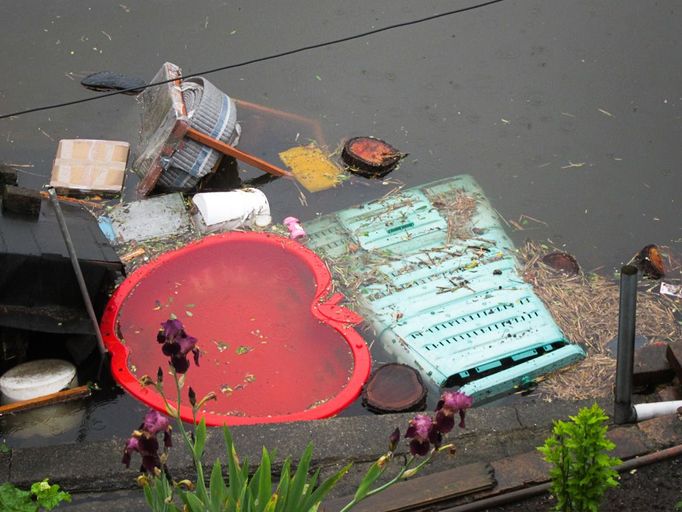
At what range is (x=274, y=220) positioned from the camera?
249 inches

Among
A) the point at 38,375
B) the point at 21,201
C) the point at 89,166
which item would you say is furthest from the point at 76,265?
the point at 89,166

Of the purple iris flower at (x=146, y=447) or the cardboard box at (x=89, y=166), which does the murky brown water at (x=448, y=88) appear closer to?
the cardboard box at (x=89, y=166)

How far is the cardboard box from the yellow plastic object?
1176mm

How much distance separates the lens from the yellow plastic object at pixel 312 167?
664cm

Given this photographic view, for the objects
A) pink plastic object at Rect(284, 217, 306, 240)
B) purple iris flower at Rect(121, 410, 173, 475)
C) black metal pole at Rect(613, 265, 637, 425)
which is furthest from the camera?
pink plastic object at Rect(284, 217, 306, 240)

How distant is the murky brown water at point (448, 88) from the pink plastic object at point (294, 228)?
0.51 feet

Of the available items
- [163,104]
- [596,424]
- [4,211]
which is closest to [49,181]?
[163,104]

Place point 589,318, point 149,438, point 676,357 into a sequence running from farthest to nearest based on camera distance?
1. point 589,318
2. point 676,357
3. point 149,438

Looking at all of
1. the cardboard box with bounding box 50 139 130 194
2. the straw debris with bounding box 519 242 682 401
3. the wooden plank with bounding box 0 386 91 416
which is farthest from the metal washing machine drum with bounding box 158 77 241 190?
the straw debris with bounding box 519 242 682 401

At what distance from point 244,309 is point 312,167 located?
4.76 feet

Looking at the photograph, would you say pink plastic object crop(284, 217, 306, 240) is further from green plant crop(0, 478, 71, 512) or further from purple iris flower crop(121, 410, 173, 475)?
purple iris flower crop(121, 410, 173, 475)

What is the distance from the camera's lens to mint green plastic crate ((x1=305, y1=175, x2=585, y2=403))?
5.38 meters

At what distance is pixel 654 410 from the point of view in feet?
14.7

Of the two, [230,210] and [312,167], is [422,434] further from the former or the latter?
[312,167]
